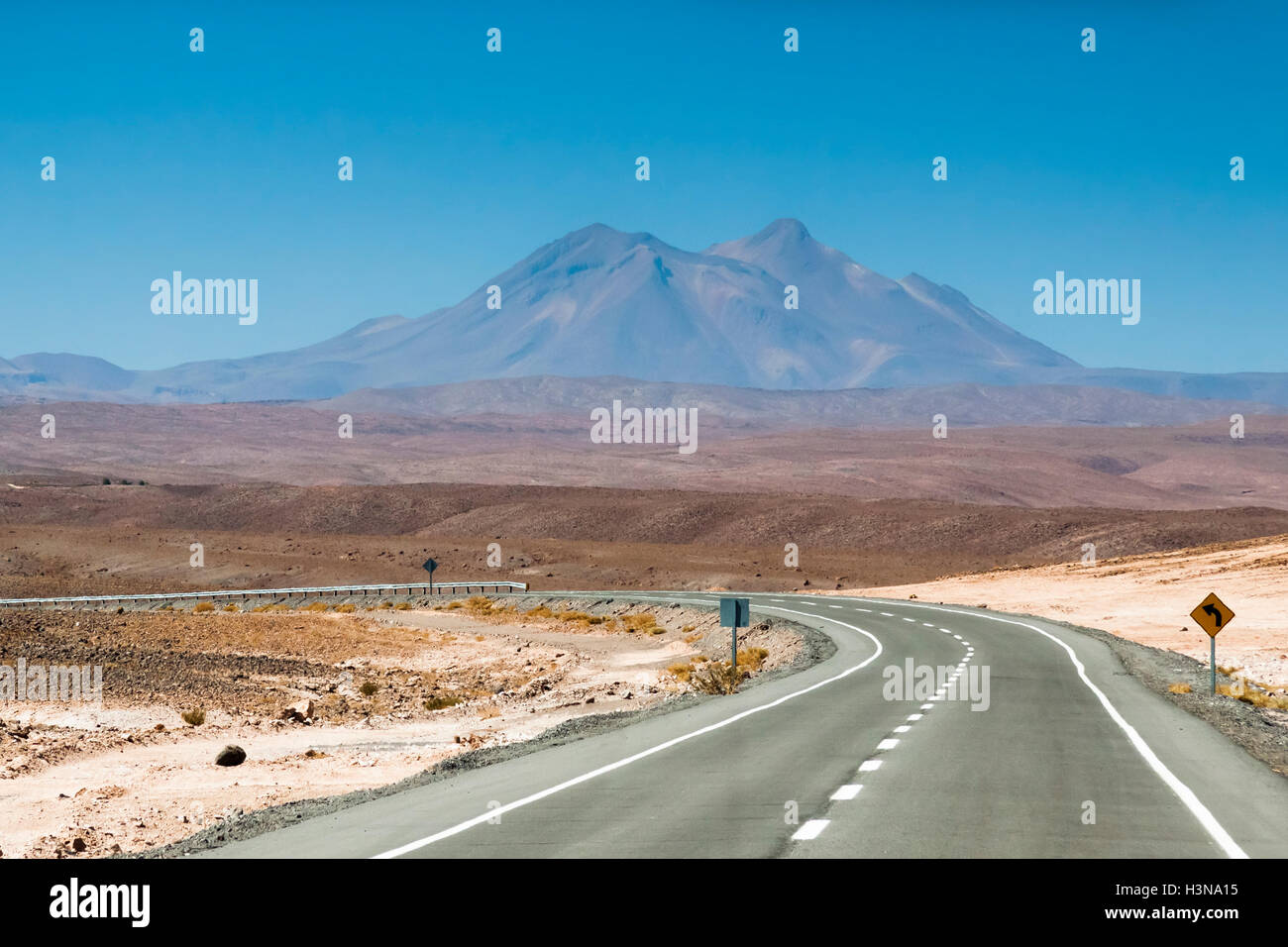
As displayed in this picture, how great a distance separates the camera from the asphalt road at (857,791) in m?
10.4

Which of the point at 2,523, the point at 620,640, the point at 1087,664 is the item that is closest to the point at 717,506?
the point at 2,523

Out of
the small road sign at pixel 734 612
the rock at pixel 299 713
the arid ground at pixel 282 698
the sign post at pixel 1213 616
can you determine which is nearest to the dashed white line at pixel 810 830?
the arid ground at pixel 282 698

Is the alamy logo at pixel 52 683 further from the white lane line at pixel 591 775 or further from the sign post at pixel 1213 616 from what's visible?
the sign post at pixel 1213 616

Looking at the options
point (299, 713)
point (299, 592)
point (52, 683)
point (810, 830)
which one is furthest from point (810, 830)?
point (299, 592)

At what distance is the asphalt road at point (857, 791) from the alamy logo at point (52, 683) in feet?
48.0

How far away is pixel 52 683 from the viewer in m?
31.2

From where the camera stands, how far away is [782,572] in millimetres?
84312

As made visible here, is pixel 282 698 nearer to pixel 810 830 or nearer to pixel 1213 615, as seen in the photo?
pixel 1213 615

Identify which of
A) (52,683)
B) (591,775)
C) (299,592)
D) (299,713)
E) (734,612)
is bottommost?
(299,592)

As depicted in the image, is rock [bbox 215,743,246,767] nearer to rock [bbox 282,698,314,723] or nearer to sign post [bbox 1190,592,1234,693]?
rock [bbox 282,698,314,723]

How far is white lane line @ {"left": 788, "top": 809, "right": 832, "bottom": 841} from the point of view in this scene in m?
10.4

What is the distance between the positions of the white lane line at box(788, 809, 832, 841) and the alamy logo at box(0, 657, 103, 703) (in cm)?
2166
